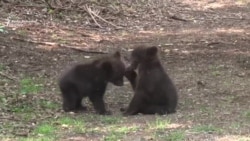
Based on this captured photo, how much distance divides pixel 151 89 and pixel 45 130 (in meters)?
2.15

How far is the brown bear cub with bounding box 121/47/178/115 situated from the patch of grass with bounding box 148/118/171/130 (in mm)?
826

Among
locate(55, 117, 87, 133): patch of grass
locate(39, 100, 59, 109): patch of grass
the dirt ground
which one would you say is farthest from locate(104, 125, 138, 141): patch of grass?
locate(39, 100, 59, 109): patch of grass

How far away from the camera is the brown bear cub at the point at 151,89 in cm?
957

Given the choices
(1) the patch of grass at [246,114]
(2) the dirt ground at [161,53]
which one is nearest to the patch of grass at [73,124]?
(2) the dirt ground at [161,53]

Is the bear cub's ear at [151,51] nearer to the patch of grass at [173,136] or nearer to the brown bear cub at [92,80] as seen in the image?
the brown bear cub at [92,80]

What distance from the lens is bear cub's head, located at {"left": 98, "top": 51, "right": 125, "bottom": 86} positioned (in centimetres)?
948

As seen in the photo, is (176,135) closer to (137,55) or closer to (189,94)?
(137,55)

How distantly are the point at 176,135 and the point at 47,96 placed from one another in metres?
3.59

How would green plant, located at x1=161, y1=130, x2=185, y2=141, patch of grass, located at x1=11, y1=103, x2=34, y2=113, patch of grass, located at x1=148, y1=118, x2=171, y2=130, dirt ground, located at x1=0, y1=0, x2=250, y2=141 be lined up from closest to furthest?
green plant, located at x1=161, y1=130, x2=185, y2=141 → patch of grass, located at x1=148, y1=118, x2=171, y2=130 → dirt ground, located at x1=0, y1=0, x2=250, y2=141 → patch of grass, located at x1=11, y1=103, x2=34, y2=113

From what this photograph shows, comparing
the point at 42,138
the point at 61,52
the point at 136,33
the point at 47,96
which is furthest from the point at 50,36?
the point at 42,138

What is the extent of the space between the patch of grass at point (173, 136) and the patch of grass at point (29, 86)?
11.9 feet

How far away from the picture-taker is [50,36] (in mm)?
16531

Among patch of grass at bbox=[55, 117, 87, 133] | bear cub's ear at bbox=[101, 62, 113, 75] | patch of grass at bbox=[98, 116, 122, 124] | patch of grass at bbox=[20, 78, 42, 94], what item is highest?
bear cub's ear at bbox=[101, 62, 113, 75]

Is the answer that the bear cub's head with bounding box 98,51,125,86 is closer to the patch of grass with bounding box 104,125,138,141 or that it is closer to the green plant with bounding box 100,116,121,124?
the green plant with bounding box 100,116,121,124
